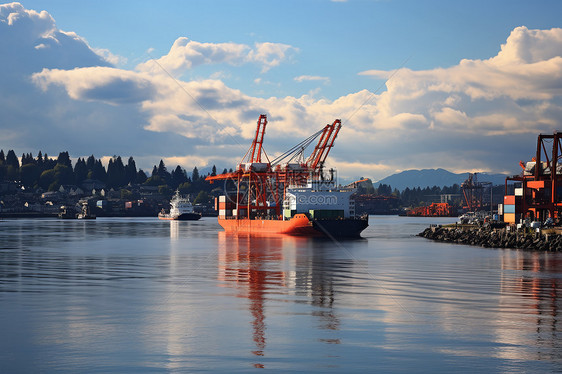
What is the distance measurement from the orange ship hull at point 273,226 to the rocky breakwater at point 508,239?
70.8 feet

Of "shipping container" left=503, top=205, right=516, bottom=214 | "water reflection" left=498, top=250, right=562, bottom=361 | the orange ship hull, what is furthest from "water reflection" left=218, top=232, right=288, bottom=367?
"shipping container" left=503, top=205, right=516, bottom=214

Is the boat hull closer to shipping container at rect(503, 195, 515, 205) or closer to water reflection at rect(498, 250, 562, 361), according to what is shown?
shipping container at rect(503, 195, 515, 205)

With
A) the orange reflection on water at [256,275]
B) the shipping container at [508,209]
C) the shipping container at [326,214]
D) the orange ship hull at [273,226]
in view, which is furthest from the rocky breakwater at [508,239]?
the orange reflection on water at [256,275]

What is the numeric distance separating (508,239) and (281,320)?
210 feet

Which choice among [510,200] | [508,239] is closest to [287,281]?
[508,239]

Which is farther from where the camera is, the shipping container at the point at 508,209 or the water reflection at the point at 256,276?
the shipping container at the point at 508,209

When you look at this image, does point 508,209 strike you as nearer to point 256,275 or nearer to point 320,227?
point 320,227

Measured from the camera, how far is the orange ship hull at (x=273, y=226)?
10362 cm

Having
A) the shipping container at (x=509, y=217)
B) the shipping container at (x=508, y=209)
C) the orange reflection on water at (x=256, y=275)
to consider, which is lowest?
the orange reflection on water at (x=256, y=275)

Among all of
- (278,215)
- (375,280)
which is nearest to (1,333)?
(375,280)

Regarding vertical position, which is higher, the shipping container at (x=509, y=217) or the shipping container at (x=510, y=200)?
the shipping container at (x=510, y=200)

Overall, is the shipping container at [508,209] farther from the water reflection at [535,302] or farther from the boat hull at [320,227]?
the water reflection at [535,302]

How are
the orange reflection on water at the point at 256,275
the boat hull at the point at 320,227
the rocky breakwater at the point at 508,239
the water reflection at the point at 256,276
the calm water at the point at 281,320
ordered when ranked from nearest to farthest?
the calm water at the point at 281,320 → the water reflection at the point at 256,276 → the orange reflection on water at the point at 256,275 → the rocky breakwater at the point at 508,239 → the boat hull at the point at 320,227

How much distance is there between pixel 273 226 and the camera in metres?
114
